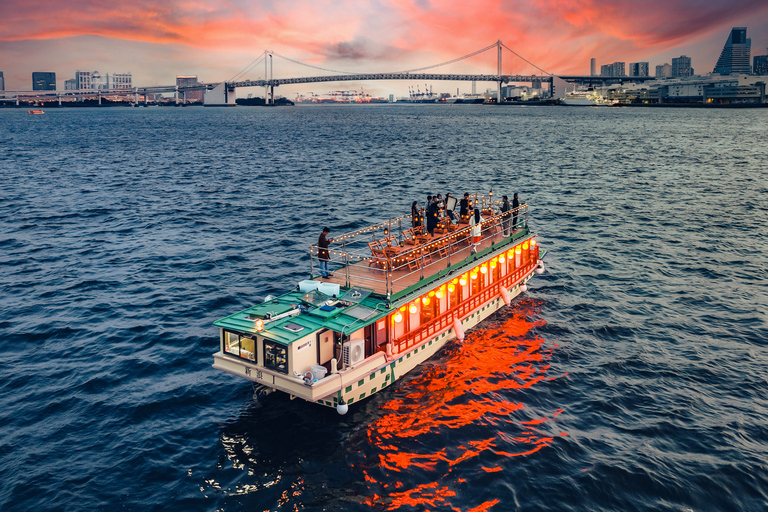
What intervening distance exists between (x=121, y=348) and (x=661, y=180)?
65.4m

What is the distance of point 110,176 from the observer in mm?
72688

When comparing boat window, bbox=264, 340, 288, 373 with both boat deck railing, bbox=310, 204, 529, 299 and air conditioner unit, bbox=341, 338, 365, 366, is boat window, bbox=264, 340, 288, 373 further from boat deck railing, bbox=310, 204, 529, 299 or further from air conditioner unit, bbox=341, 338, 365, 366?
boat deck railing, bbox=310, 204, 529, 299

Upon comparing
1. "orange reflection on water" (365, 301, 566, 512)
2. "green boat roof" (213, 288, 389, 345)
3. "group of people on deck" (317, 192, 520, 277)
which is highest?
"group of people on deck" (317, 192, 520, 277)

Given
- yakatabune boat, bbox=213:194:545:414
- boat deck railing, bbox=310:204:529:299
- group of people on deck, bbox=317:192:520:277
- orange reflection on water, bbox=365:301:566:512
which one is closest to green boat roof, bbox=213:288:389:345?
yakatabune boat, bbox=213:194:545:414

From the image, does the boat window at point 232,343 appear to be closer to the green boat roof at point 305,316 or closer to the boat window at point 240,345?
the boat window at point 240,345

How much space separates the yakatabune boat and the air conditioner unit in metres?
0.03

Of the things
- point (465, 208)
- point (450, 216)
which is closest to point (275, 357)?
point (450, 216)

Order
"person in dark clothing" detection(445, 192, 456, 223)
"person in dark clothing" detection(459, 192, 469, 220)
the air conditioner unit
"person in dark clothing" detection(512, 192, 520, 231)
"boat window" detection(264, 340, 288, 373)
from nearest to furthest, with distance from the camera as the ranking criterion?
"boat window" detection(264, 340, 288, 373), the air conditioner unit, "person in dark clothing" detection(445, 192, 456, 223), "person in dark clothing" detection(459, 192, 469, 220), "person in dark clothing" detection(512, 192, 520, 231)

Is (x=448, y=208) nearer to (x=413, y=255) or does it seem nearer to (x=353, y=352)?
(x=413, y=255)

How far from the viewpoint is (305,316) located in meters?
19.3

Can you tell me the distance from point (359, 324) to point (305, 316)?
2065 millimetres

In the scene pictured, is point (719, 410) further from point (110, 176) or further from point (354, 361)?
point (110, 176)

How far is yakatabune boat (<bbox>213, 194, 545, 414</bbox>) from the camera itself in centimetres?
1802

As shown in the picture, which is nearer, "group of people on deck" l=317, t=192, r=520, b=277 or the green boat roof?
the green boat roof
